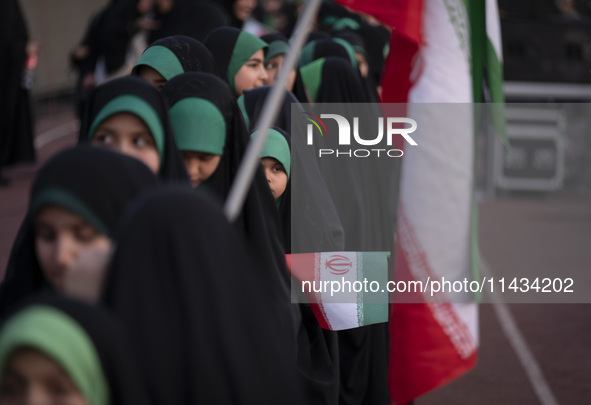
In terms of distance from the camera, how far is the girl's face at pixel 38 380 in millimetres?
1555

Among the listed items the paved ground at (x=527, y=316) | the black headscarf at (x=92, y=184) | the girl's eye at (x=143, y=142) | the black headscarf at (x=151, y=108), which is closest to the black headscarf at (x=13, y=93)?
the paved ground at (x=527, y=316)

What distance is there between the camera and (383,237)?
16.3 feet

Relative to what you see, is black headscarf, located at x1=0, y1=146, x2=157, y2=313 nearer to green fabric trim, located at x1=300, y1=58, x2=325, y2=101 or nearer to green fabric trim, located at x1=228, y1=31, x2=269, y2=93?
green fabric trim, located at x1=228, y1=31, x2=269, y2=93

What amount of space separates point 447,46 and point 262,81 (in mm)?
1750

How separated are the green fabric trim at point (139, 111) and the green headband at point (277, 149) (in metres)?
0.89

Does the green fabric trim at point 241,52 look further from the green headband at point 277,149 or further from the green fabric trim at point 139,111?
the green fabric trim at point 139,111

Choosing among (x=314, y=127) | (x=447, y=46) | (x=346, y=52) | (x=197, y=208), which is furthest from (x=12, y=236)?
(x=197, y=208)

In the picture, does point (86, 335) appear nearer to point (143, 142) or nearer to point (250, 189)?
point (143, 142)

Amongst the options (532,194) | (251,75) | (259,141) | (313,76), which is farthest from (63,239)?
(532,194)

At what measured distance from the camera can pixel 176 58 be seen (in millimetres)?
3553

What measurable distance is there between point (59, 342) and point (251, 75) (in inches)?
121

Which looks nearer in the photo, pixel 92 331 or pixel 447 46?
pixel 92 331

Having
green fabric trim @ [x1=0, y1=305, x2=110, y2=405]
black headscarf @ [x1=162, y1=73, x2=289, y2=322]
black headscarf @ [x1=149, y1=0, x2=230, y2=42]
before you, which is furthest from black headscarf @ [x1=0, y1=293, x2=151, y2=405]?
black headscarf @ [x1=149, y1=0, x2=230, y2=42]

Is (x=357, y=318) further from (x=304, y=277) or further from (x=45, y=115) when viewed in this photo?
(x=45, y=115)
